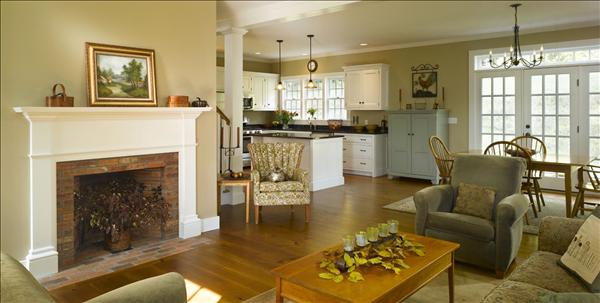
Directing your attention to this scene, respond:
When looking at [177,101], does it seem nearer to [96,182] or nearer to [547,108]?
[96,182]

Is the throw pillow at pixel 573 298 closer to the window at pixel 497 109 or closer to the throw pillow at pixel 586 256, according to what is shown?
the throw pillow at pixel 586 256

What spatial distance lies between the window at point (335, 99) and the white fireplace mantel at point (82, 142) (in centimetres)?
569

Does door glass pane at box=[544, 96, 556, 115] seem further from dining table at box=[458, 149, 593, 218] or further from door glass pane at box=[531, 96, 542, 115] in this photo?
dining table at box=[458, 149, 593, 218]

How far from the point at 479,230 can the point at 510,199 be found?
0.35m

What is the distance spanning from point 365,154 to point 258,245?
480 cm

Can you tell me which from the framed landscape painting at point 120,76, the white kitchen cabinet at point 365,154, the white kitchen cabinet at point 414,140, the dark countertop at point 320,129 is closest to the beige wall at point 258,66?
the dark countertop at point 320,129

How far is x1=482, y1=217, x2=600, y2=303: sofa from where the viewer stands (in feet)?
6.83

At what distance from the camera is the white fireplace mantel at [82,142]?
341cm

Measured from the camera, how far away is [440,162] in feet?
18.3

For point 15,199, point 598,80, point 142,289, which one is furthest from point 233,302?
point 598,80

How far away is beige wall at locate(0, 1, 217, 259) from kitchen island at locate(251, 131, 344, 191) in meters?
2.71

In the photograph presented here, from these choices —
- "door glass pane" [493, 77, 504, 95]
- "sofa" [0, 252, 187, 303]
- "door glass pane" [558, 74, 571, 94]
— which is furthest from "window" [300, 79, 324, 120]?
"sofa" [0, 252, 187, 303]

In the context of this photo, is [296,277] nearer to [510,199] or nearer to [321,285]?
[321,285]

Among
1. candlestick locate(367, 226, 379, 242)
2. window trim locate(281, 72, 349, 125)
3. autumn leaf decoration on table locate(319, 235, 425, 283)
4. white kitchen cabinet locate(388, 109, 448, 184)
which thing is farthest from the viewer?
window trim locate(281, 72, 349, 125)
